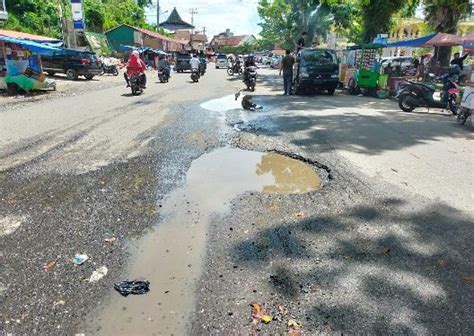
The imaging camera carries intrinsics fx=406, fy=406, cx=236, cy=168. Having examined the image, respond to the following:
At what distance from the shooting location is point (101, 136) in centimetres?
826

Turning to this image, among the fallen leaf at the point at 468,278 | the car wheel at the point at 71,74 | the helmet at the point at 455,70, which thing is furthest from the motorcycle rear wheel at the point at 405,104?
the car wheel at the point at 71,74

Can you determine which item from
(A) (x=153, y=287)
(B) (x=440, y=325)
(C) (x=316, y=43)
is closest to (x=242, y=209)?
(A) (x=153, y=287)

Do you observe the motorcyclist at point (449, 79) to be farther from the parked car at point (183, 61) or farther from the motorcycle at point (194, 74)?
the parked car at point (183, 61)

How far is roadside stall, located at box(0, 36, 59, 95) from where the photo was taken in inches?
656

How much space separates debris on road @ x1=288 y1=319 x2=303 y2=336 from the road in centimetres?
4

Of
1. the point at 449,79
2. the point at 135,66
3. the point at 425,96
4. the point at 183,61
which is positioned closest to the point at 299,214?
the point at 425,96

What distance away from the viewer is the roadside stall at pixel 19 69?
16672mm

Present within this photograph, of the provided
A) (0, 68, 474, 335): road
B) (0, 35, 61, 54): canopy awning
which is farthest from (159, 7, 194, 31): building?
(0, 68, 474, 335): road

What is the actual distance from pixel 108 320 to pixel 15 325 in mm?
576

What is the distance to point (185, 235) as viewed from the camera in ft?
13.1

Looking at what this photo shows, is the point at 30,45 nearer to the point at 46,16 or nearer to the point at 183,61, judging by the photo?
the point at 46,16

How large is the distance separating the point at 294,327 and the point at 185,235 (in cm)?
168

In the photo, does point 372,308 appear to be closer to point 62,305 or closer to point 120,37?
point 62,305

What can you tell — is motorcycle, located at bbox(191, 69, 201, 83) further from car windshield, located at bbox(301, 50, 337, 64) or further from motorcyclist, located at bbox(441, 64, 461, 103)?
motorcyclist, located at bbox(441, 64, 461, 103)
